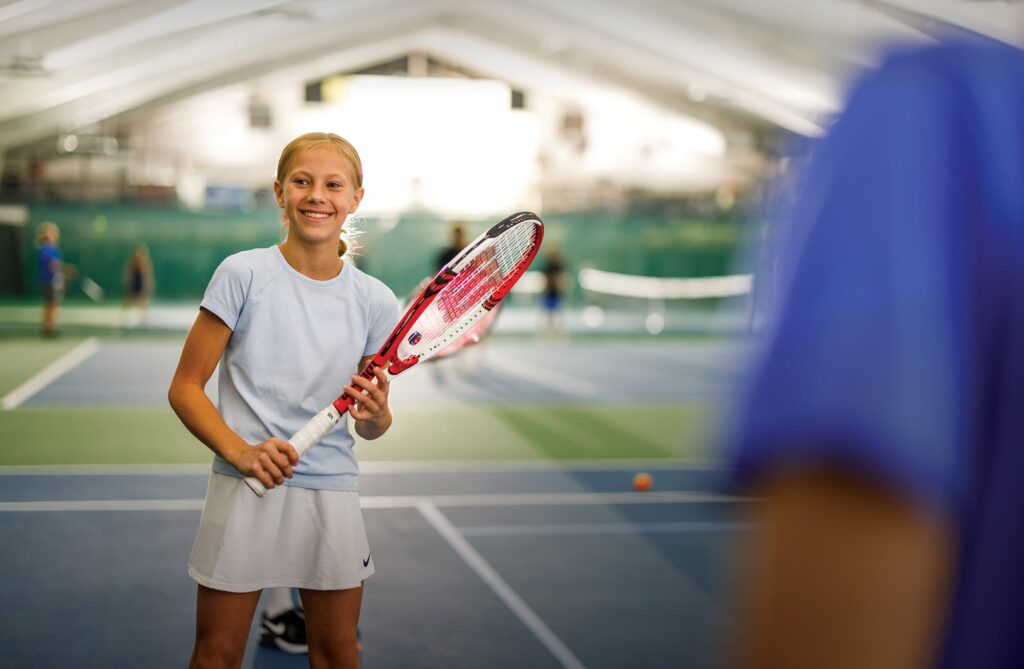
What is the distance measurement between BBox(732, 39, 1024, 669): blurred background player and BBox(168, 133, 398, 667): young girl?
228 cm

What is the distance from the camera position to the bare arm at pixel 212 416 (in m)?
2.79

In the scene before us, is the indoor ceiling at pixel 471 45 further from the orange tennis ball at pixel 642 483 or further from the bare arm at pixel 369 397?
the bare arm at pixel 369 397

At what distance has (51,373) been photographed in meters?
14.2

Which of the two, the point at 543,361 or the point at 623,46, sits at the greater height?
the point at 623,46

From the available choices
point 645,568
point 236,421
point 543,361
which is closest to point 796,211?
point 236,421

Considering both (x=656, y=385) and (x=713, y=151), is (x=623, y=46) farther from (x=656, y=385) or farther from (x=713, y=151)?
(x=656, y=385)

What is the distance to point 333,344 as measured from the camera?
305 centimetres

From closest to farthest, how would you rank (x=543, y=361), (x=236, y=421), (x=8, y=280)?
(x=236, y=421)
(x=543, y=361)
(x=8, y=280)

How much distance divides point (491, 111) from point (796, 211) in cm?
3625

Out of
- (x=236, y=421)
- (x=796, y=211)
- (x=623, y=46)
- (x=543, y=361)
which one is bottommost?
(x=543, y=361)

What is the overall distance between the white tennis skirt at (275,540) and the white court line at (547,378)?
403 inches

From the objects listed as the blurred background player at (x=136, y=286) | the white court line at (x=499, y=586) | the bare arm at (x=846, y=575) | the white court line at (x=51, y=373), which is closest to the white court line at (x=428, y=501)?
the white court line at (x=499, y=586)

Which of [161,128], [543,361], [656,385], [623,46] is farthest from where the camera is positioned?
[161,128]

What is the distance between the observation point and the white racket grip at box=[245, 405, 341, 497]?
113 inches
